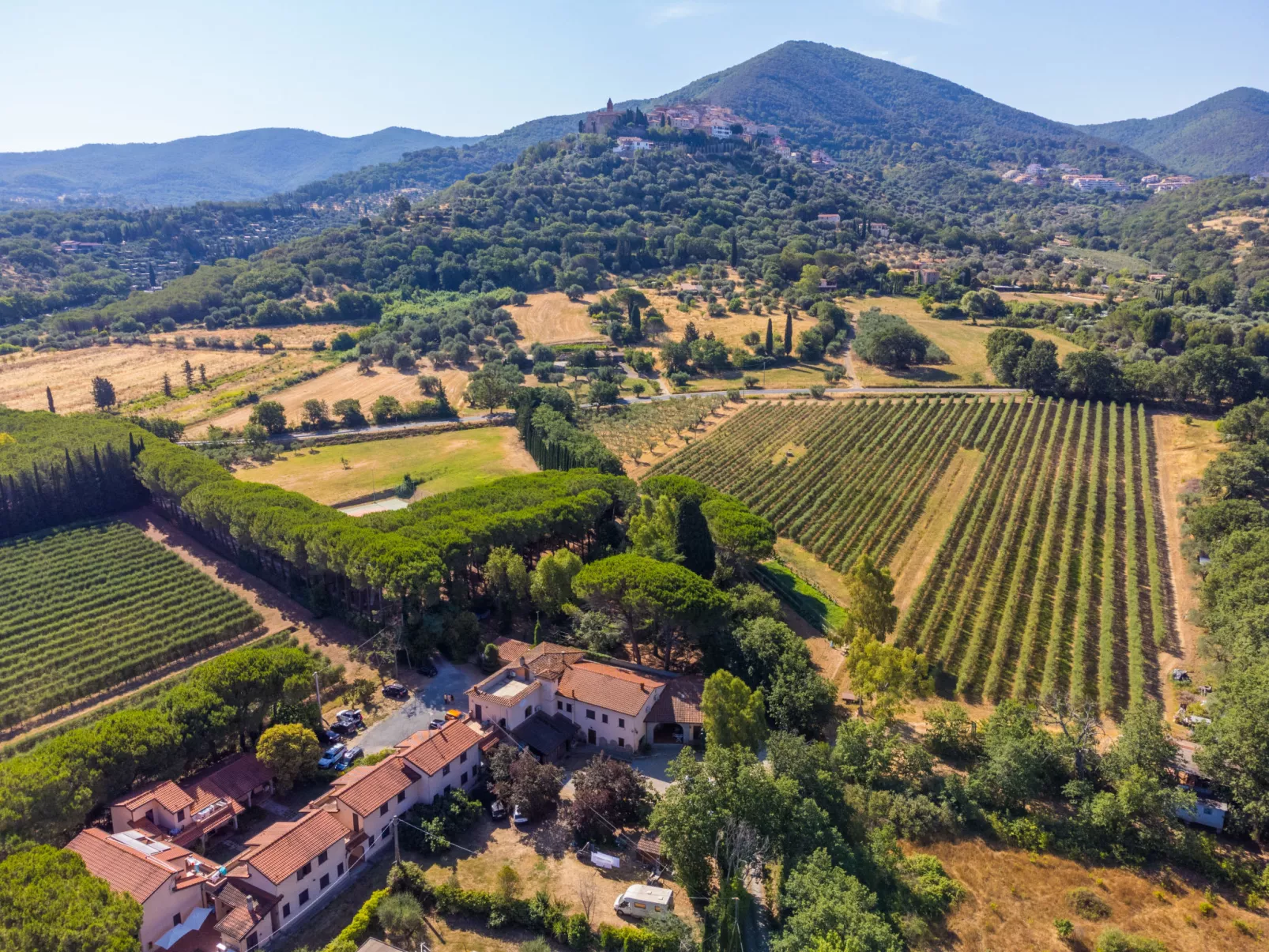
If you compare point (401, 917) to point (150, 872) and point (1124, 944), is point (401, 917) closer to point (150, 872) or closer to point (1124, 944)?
point (150, 872)

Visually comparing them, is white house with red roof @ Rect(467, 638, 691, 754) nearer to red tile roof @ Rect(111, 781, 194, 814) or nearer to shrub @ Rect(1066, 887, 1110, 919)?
red tile roof @ Rect(111, 781, 194, 814)

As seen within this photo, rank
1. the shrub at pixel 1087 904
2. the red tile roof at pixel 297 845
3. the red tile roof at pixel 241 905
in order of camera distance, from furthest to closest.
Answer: the shrub at pixel 1087 904 → the red tile roof at pixel 297 845 → the red tile roof at pixel 241 905

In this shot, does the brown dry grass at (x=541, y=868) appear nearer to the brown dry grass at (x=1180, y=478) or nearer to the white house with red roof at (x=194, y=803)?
the white house with red roof at (x=194, y=803)

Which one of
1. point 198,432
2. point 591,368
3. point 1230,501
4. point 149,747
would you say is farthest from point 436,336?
point 1230,501

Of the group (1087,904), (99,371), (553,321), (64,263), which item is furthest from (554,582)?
(64,263)

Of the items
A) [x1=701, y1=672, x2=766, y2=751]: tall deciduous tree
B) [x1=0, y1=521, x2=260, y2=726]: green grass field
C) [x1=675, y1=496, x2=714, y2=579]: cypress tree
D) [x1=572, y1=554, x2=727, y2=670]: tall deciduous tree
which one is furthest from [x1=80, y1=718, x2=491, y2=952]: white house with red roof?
[x1=675, y1=496, x2=714, y2=579]: cypress tree

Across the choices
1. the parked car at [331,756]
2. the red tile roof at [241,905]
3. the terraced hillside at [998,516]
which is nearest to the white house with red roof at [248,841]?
the red tile roof at [241,905]

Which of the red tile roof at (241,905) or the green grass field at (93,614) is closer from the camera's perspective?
the red tile roof at (241,905)
